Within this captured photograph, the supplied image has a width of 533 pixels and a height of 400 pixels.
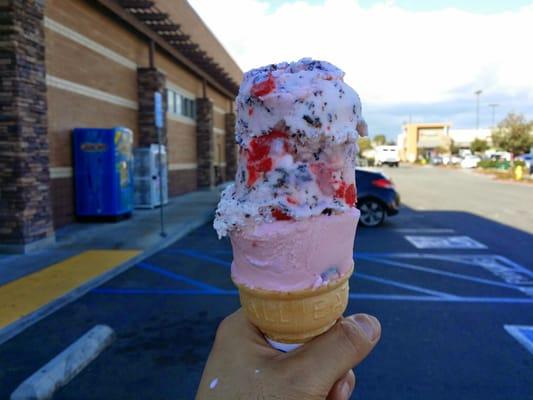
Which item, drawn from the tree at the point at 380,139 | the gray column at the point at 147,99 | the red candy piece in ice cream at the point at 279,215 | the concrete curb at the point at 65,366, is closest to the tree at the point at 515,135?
the gray column at the point at 147,99

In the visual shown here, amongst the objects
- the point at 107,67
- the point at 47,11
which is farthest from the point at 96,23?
the point at 47,11

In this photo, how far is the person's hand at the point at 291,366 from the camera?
5.82 ft

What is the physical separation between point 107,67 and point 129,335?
10409 millimetres

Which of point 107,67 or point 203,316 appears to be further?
Result: point 107,67

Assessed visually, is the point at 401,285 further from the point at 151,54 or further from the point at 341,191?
the point at 151,54

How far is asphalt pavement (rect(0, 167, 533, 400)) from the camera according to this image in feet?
12.8

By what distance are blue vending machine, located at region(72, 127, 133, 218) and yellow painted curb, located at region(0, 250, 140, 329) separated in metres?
3.23

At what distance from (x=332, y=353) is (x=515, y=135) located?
51807mm

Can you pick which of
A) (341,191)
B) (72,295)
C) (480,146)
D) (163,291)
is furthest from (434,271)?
(480,146)

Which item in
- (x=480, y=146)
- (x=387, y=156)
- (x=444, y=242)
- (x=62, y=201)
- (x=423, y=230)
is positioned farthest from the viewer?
(x=480, y=146)

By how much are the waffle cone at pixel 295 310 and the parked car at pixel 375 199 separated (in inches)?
417

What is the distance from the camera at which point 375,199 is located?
12414 mm

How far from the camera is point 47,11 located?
10195 millimetres

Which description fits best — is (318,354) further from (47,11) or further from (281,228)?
(47,11)
